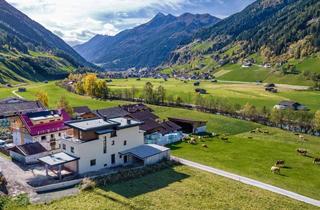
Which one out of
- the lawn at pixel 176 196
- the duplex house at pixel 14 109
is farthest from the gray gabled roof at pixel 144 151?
the duplex house at pixel 14 109

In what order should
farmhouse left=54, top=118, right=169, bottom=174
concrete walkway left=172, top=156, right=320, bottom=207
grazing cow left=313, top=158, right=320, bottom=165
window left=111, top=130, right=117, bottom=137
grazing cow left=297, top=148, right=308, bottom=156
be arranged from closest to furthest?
1. concrete walkway left=172, top=156, right=320, bottom=207
2. farmhouse left=54, top=118, right=169, bottom=174
3. window left=111, top=130, right=117, bottom=137
4. grazing cow left=313, top=158, right=320, bottom=165
5. grazing cow left=297, top=148, right=308, bottom=156

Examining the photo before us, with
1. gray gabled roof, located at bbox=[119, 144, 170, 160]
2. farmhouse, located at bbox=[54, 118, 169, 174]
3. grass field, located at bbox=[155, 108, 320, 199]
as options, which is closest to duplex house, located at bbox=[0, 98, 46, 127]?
farmhouse, located at bbox=[54, 118, 169, 174]

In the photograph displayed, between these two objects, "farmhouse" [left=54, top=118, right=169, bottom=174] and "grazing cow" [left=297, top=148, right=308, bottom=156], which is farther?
"grazing cow" [left=297, top=148, right=308, bottom=156]

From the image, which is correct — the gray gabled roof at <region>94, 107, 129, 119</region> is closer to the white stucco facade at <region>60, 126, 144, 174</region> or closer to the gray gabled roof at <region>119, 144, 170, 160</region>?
the gray gabled roof at <region>119, 144, 170, 160</region>

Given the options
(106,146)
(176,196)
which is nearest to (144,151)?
(106,146)

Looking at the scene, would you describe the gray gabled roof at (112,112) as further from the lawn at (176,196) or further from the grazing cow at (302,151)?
the grazing cow at (302,151)

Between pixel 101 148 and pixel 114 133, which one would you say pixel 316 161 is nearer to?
pixel 114 133
